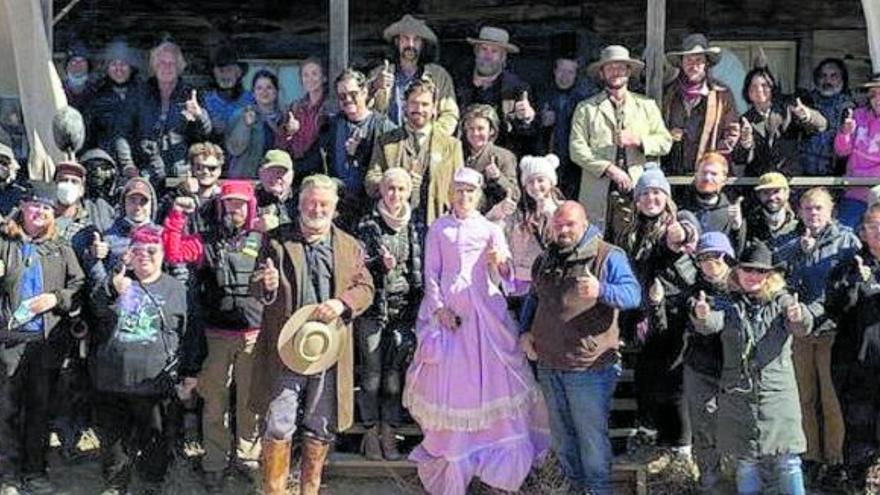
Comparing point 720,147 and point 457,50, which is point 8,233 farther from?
point 457,50

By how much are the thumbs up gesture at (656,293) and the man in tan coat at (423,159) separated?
1179 millimetres

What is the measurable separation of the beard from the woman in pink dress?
172cm

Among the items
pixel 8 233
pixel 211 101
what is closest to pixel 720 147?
pixel 211 101

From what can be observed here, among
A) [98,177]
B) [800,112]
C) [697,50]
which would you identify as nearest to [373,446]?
[98,177]

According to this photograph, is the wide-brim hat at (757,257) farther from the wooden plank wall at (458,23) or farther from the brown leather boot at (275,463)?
the wooden plank wall at (458,23)

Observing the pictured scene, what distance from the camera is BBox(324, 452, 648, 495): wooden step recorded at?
658 cm

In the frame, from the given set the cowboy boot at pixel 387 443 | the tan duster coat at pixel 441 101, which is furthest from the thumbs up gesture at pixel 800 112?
the cowboy boot at pixel 387 443

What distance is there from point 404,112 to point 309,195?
1362 mm

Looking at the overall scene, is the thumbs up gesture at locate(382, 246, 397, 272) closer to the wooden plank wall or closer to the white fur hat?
the white fur hat

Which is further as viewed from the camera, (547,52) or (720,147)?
(547,52)

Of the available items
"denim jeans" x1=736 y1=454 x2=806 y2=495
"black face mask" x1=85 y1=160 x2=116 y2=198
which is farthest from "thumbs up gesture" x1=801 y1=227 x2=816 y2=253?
"black face mask" x1=85 y1=160 x2=116 y2=198

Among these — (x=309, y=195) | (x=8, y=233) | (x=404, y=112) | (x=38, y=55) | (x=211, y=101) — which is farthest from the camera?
(x=211, y=101)

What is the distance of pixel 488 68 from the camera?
7879 millimetres

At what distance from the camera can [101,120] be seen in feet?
26.3
